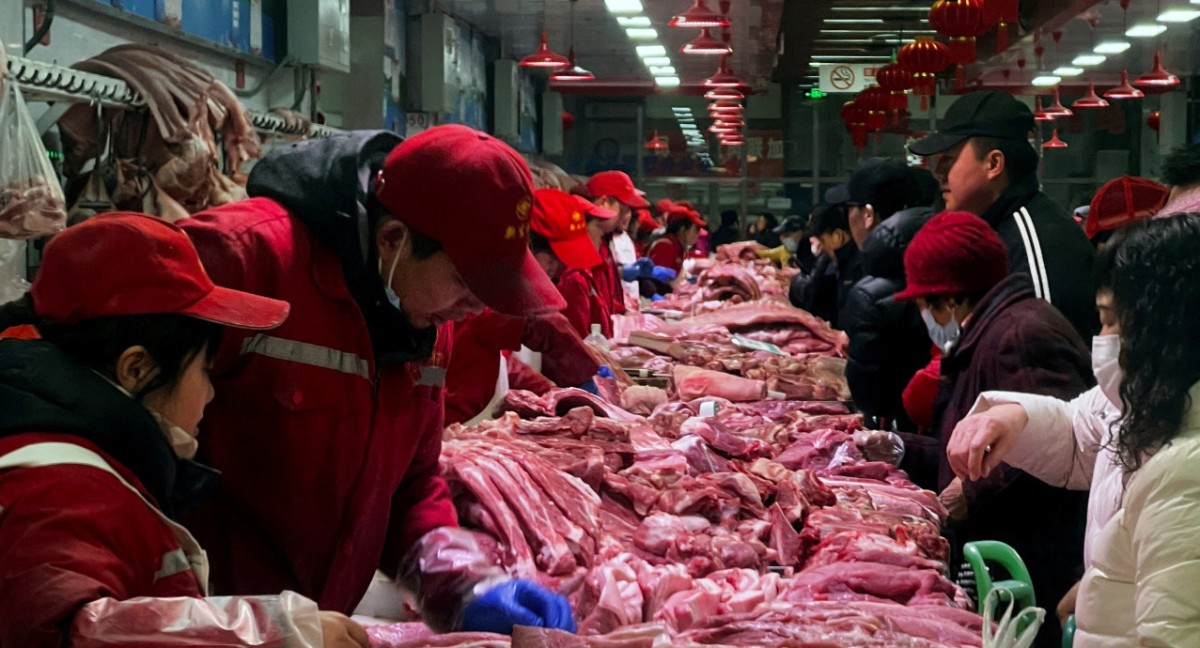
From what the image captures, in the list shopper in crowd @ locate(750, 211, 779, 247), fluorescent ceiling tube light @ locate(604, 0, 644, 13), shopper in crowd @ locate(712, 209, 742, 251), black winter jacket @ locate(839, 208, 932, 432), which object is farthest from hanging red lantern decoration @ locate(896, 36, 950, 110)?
shopper in crowd @ locate(712, 209, 742, 251)

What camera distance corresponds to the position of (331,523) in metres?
2.56

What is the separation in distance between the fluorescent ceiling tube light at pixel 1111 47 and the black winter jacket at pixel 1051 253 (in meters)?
18.4

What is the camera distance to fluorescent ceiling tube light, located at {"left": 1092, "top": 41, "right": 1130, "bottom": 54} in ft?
69.4

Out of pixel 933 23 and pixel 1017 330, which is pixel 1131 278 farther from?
pixel 933 23

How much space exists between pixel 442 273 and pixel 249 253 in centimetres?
37

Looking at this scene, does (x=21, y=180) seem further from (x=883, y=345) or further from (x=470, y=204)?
(x=883, y=345)

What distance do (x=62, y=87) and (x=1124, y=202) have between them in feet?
14.2

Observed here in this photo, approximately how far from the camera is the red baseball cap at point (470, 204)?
7.86ft

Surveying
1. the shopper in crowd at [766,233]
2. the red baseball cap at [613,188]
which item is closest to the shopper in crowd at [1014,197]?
the red baseball cap at [613,188]

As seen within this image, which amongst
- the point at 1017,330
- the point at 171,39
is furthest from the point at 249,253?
the point at 171,39

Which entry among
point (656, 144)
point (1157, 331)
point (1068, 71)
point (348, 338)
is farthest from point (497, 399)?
point (656, 144)

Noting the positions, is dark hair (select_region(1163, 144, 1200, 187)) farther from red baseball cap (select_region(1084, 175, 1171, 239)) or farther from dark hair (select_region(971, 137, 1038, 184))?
red baseball cap (select_region(1084, 175, 1171, 239))

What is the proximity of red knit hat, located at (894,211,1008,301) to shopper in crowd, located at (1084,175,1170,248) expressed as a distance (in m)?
1.74

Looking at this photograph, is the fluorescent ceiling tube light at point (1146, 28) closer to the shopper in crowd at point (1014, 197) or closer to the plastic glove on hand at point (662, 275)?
the plastic glove on hand at point (662, 275)
